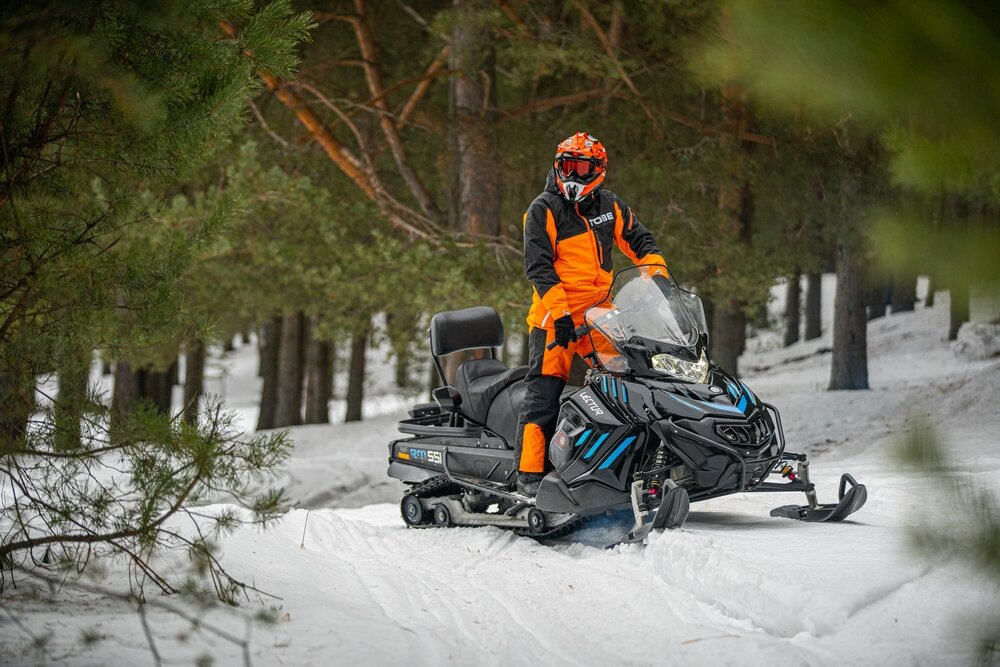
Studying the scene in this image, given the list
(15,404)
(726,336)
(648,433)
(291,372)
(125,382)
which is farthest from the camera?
(291,372)

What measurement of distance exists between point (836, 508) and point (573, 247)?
2.17 meters

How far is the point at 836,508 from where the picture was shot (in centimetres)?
550

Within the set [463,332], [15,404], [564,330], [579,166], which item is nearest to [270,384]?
[463,332]

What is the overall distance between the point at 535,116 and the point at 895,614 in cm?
1011

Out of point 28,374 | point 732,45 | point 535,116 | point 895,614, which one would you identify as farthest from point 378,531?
point 535,116

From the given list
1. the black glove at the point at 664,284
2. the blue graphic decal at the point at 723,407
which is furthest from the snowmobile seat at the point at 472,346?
the blue graphic decal at the point at 723,407

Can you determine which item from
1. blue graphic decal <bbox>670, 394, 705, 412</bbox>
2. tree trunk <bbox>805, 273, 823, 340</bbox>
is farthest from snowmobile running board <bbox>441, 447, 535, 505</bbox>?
tree trunk <bbox>805, 273, 823, 340</bbox>

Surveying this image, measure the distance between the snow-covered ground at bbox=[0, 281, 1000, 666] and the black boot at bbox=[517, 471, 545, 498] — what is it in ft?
1.12

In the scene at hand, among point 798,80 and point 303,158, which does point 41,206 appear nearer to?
point 798,80

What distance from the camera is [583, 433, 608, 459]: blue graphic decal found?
5.69m

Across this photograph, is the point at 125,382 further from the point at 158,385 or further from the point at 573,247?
the point at 573,247

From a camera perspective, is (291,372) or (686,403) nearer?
(686,403)

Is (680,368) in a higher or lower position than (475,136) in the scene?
lower

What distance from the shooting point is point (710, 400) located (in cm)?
555
